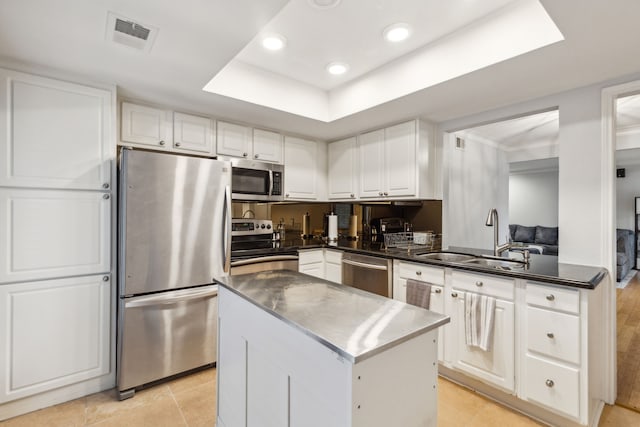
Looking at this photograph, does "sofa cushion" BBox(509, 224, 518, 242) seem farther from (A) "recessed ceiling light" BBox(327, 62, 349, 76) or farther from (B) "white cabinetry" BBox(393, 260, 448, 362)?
(A) "recessed ceiling light" BBox(327, 62, 349, 76)

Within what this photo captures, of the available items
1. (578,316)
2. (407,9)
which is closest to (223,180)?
(407,9)

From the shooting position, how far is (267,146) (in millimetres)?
3203

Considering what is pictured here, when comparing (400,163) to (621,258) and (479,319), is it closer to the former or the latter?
(479,319)

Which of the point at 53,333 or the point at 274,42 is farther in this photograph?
the point at 274,42

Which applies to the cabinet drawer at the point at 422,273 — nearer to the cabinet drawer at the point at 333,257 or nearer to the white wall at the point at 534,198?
the cabinet drawer at the point at 333,257

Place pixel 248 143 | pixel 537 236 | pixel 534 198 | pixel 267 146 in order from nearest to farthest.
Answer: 1. pixel 248 143
2. pixel 267 146
3. pixel 537 236
4. pixel 534 198

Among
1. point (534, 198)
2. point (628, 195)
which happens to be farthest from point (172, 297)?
point (628, 195)

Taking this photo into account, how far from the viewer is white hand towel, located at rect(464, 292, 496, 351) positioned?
203 centimetres

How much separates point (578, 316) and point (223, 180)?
2499mm

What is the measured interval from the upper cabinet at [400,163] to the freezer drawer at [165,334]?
191 cm

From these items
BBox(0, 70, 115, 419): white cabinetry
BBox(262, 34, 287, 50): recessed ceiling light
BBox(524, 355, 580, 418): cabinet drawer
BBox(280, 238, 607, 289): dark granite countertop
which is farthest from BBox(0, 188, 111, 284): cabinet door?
BBox(524, 355, 580, 418): cabinet drawer

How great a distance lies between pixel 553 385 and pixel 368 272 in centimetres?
148

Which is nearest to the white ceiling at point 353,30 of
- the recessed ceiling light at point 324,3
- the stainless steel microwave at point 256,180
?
the recessed ceiling light at point 324,3

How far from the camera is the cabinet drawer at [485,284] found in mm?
1965
